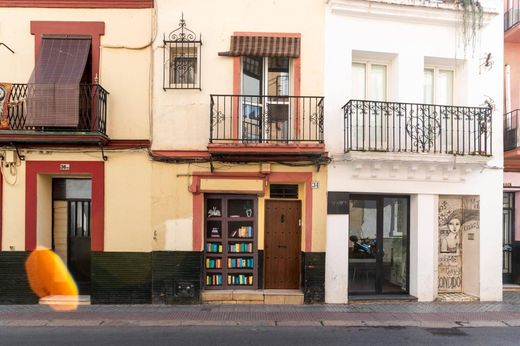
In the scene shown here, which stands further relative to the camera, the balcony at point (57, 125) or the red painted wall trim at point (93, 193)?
the red painted wall trim at point (93, 193)

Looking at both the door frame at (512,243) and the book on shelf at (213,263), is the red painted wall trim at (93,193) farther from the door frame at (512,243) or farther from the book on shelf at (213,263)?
the door frame at (512,243)

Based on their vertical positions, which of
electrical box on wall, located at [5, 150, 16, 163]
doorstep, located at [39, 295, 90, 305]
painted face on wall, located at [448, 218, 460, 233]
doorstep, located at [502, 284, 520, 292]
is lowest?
doorstep, located at [502, 284, 520, 292]

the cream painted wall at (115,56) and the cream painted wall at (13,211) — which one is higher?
the cream painted wall at (115,56)

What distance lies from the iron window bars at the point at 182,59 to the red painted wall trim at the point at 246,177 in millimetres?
2026

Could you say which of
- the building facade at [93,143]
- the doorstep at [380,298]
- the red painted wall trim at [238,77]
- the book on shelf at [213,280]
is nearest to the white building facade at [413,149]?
the doorstep at [380,298]

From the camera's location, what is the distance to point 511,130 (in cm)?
1066

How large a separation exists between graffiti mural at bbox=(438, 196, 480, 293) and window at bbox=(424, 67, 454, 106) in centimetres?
236

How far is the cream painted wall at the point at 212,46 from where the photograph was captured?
932cm

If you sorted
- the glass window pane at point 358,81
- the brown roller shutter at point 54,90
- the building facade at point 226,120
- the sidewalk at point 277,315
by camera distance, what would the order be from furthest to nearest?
the glass window pane at point 358,81 → the building facade at point 226,120 → the brown roller shutter at point 54,90 → the sidewalk at point 277,315

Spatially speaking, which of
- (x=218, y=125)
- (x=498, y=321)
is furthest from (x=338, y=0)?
(x=498, y=321)

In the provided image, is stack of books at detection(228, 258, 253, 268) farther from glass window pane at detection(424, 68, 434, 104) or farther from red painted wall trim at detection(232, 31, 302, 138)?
glass window pane at detection(424, 68, 434, 104)

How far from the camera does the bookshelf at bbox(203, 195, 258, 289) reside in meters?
9.77

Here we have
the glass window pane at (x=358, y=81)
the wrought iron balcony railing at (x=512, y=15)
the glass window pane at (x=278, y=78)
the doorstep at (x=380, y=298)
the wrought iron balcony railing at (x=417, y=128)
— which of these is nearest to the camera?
the wrought iron balcony railing at (x=417, y=128)

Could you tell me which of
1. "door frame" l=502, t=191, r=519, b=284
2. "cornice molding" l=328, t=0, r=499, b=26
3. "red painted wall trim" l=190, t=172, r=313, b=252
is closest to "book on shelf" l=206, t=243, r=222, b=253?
"red painted wall trim" l=190, t=172, r=313, b=252
